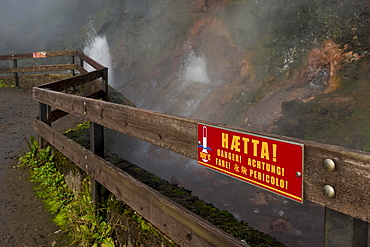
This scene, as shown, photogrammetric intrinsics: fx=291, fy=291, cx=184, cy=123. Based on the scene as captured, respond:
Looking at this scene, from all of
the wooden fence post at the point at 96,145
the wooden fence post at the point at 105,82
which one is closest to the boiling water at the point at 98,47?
the wooden fence post at the point at 105,82

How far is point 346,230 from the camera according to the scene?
1.26 metres

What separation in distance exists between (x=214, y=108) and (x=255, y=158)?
16.9 m

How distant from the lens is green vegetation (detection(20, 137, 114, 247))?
315 centimetres

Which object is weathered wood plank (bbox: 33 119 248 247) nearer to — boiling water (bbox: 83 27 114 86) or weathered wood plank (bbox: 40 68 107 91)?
weathered wood plank (bbox: 40 68 107 91)

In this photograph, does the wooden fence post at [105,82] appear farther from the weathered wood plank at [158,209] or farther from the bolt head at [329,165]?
the bolt head at [329,165]

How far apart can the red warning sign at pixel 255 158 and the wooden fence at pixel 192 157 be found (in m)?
0.04

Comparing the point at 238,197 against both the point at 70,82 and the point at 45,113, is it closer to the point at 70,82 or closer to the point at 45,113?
the point at 70,82

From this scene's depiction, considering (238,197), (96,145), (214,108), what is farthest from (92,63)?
(214,108)

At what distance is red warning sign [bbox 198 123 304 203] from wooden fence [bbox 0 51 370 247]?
4cm

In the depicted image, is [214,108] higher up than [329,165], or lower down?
higher up

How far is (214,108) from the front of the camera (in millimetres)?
18406

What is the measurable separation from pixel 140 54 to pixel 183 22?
5389mm

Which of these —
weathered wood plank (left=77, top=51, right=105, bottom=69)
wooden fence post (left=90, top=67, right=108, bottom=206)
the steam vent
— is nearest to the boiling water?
the steam vent

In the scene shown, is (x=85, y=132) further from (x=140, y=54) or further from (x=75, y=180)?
(x=140, y=54)
